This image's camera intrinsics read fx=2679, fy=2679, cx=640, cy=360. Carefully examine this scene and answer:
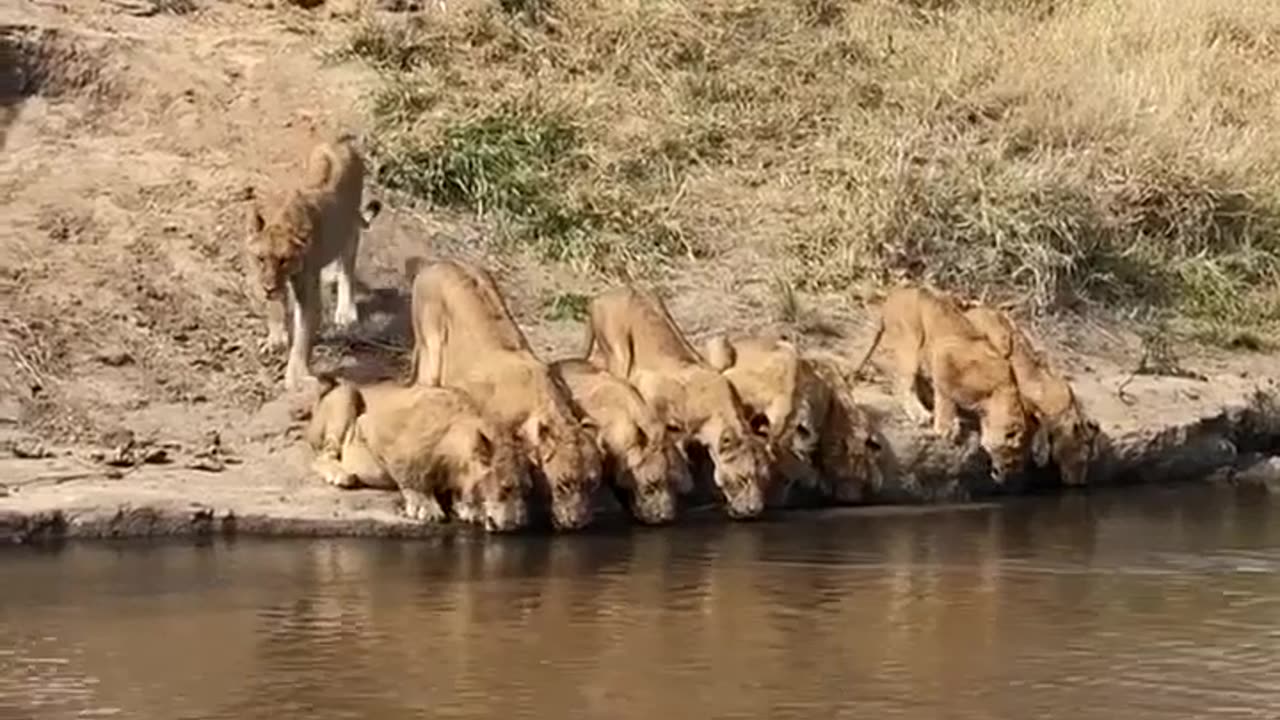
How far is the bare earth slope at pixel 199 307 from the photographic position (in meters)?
10.7

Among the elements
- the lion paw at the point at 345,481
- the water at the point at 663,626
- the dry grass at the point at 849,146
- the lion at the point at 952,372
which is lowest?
the water at the point at 663,626

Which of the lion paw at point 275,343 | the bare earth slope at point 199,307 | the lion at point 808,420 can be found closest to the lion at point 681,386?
the lion at point 808,420

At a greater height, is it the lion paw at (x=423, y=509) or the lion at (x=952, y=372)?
the lion at (x=952, y=372)

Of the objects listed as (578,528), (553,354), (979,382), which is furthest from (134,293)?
(979,382)

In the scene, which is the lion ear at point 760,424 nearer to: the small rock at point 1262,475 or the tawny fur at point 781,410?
the tawny fur at point 781,410

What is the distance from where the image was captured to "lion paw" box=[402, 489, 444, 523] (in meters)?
10.5

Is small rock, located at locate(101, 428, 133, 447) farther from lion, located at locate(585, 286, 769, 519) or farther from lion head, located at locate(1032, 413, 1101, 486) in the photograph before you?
lion head, located at locate(1032, 413, 1101, 486)

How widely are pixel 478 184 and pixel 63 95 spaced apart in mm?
2287

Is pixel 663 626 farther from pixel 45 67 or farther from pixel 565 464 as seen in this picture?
pixel 45 67

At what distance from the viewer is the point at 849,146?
53.3 feet

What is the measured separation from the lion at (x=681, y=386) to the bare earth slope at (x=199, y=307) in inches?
39.9

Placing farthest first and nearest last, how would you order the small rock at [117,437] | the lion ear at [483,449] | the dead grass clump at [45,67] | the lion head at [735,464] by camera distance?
the dead grass clump at [45,67] < the small rock at [117,437] < the lion head at [735,464] < the lion ear at [483,449]

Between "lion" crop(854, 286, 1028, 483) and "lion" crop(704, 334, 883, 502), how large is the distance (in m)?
0.53

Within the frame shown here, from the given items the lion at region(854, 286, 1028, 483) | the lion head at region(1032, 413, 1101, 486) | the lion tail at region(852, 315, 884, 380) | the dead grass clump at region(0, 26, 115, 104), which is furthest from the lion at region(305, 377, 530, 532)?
the dead grass clump at region(0, 26, 115, 104)
